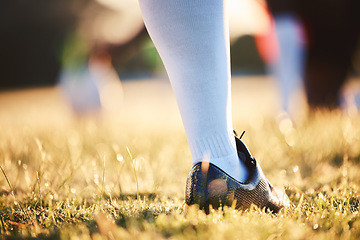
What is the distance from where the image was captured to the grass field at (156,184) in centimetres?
83

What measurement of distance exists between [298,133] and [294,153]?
0.26 m

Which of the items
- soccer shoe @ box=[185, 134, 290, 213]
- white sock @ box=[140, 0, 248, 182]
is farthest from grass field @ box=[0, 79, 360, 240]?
white sock @ box=[140, 0, 248, 182]

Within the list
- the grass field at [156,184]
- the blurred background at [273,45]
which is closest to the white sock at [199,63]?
the grass field at [156,184]

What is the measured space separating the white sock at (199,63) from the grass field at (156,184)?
167mm

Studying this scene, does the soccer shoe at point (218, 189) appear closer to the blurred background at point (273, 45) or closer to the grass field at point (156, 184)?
the grass field at point (156, 184)

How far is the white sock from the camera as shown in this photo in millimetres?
921

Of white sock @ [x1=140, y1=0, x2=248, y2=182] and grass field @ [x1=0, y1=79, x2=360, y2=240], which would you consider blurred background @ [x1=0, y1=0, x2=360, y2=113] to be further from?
white sock @ [x1=140, y1=0, x2=248, y2=182]

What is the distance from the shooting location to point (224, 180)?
36.8 inches

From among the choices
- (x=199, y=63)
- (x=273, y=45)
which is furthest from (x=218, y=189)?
(x=273, y=45)

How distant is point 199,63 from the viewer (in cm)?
93

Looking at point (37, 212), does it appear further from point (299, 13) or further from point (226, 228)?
point (299, 13)

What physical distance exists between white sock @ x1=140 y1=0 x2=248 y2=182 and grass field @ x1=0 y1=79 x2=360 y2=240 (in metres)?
0.17

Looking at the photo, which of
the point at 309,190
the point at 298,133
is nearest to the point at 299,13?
the point at 298,133

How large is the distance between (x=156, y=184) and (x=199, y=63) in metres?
0.48
